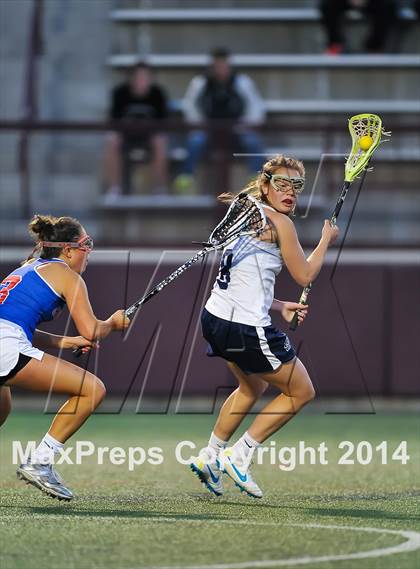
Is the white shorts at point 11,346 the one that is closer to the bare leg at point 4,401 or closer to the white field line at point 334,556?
the bare leg at point 4,401

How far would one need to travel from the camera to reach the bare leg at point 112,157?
12.8 meters

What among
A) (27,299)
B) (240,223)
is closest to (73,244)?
(27,299)

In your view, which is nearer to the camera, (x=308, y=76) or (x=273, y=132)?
(x=273, y=132)

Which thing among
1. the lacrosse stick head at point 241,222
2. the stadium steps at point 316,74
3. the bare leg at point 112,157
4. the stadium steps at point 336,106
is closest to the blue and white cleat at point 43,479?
the lacrosse stick head at point 241,222

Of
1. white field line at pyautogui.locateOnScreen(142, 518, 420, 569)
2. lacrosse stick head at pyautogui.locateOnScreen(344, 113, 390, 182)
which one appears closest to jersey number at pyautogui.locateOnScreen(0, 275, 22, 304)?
white field line at pyautogui.locateOnScreen(142, 518, 420, 569)

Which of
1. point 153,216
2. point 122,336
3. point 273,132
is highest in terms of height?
point 273,132

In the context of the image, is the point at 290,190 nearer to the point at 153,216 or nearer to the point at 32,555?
the point at 32,555

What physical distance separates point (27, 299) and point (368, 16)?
10022 millimetres

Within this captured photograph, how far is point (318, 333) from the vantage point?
12.8 meters

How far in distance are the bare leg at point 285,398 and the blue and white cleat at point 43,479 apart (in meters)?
1.12

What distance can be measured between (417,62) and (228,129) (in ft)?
13.7

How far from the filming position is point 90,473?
8.70 m

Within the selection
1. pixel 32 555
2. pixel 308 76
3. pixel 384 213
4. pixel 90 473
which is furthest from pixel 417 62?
pixel 32 555

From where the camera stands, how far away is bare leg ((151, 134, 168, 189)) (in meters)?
12.7
